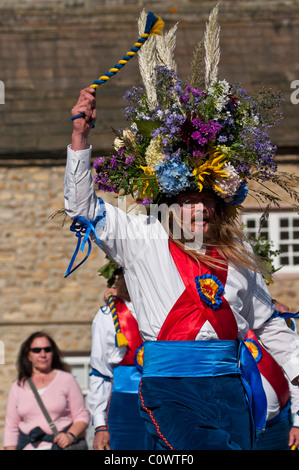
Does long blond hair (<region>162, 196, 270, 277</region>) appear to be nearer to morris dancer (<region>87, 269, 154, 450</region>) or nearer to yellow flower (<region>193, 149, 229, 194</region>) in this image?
yellow flower (<region>193, 149, 229, 194</region>)

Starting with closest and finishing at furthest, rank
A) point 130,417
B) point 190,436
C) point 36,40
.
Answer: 1. point 190,436
2. point 130,417
3. point 36,40

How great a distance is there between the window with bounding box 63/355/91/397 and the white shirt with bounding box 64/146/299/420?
725cm

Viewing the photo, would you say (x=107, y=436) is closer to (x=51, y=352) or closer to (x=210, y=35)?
(x=51, y=352)

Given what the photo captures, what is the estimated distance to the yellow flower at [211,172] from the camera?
4527 mm

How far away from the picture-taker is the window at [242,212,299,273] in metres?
12.1

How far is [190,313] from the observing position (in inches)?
171

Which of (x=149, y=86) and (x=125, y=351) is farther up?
(x=149, y=86)

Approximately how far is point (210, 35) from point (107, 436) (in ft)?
10.5

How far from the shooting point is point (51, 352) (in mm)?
8375

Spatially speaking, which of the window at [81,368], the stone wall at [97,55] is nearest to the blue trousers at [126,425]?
the window at [81,368]

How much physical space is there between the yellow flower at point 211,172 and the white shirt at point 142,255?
0.31 m

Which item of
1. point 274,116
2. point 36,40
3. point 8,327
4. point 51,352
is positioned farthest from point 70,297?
point 274,116

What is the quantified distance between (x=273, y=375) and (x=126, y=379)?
111 cm

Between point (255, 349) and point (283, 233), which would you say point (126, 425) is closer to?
point (255, 349)
